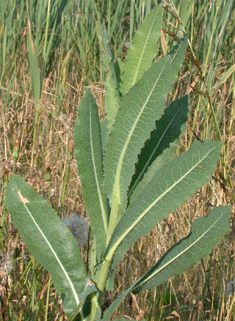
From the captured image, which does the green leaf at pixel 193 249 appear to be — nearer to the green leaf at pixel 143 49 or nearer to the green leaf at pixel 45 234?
the green leaf at pixel 45 234

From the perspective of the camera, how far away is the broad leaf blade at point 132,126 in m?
0.55

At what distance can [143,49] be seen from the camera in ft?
1.95

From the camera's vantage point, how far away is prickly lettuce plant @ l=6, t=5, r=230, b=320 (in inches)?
22.8

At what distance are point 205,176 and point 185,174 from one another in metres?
0.03

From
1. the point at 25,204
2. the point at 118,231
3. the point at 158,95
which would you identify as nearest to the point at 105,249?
the point at 118,231

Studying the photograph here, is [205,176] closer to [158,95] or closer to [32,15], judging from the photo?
[158,95]

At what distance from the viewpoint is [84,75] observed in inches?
91.5

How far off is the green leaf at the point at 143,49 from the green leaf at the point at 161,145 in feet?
0.29

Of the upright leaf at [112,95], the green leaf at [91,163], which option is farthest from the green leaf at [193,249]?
the upright leaf at [112,95]

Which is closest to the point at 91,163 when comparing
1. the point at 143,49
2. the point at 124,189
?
the point at 124,189

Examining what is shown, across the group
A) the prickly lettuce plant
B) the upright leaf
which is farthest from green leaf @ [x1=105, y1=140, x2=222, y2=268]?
the upright leaf

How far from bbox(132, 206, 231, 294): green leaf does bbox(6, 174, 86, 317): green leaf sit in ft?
0.39

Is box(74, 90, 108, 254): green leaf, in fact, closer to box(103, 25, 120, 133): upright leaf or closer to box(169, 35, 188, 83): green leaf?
box(103, 25, 120, 133): upright leaf

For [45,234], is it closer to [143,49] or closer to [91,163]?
[91,163]
